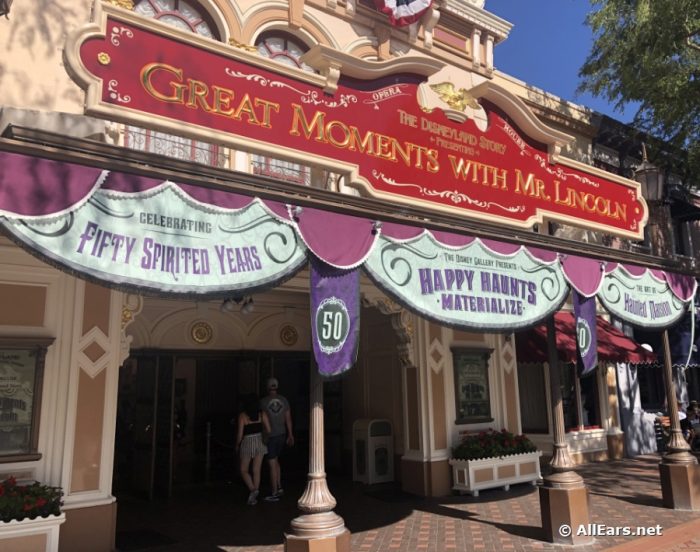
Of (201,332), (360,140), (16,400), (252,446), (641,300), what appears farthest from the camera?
(201,332)

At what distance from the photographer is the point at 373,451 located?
10422 mm

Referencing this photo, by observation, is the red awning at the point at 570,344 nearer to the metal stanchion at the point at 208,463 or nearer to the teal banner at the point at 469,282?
the teal banner at the point at 469,282

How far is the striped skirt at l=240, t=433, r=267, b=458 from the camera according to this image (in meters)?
9.11

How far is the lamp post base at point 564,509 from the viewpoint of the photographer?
660cm

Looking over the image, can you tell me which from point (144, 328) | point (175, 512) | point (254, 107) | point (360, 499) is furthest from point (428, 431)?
point (254, 107)

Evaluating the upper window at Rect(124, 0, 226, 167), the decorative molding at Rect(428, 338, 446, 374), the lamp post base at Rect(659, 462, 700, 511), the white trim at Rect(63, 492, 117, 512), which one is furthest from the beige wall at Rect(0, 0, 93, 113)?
the lamp post base at Rect(659, 462, 700, 511)

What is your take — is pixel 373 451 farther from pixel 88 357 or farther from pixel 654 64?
pixel 654 64

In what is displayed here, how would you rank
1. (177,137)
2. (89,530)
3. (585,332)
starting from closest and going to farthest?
1. (89,530)
2. (177,137)
3. (585,332)

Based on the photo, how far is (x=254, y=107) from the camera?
230 inches

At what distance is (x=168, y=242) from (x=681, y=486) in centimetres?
761

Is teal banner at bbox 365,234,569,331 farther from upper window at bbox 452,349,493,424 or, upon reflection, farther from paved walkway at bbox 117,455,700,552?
upper window at bbox 452,349,493,424

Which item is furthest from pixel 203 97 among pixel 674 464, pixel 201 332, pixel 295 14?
pixel 674 464

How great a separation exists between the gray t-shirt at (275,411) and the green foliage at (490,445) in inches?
114

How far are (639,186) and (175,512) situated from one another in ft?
29.2
